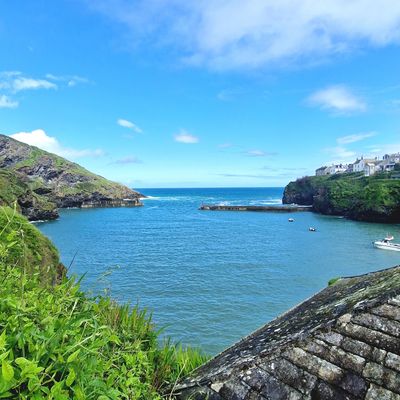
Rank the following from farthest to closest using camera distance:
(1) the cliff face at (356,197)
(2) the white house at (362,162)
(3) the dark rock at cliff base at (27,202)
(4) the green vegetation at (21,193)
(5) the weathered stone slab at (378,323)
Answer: (2) the white house at (362,162), (1) the cliff face at (356,197), (3) the dark rock at cliff base at (27,202), (4) the green vegetation at (21,193), (5) the weathered stone slab at (378,323)

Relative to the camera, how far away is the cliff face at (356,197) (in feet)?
274

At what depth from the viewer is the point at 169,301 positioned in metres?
24.3

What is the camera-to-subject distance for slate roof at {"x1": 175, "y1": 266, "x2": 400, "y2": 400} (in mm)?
3826

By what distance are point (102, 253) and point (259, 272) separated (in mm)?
21132

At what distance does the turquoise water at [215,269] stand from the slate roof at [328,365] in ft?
8.74

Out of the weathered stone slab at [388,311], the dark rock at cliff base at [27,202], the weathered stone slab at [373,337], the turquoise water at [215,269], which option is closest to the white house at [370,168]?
the turquoise water at [215,269]

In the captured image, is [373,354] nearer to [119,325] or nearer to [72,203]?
[119,325]

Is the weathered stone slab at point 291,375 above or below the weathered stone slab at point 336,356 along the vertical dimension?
below

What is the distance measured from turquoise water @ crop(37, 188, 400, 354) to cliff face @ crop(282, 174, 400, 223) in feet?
71.5

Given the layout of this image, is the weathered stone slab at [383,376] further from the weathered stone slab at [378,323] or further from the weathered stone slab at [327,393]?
the weathered stone slab at [378,323]

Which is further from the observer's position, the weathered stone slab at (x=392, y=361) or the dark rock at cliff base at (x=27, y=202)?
the dark rock at cliff base at (x=27, y=202)

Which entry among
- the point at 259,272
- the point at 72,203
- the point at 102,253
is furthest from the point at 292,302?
the point at 72,203

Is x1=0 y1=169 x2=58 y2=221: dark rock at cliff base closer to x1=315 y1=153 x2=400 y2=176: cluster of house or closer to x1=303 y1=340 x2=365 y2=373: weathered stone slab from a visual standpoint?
x1=303 y1=340 x2=365 y2=373: weathered stone slab

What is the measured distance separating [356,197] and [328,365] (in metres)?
106
